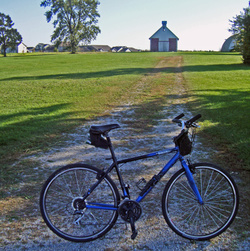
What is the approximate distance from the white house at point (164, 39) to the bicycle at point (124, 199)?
8257cm

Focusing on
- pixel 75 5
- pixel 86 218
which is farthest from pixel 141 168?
pixel 75 5

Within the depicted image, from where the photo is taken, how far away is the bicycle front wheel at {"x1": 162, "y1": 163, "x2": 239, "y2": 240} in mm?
3566

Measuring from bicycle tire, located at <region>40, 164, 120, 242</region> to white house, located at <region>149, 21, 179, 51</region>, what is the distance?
271 ft

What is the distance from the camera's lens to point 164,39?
3270 inches

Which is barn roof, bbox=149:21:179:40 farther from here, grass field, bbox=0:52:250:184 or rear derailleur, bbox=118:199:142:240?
rear derailleur, bbox=118:199:142:240

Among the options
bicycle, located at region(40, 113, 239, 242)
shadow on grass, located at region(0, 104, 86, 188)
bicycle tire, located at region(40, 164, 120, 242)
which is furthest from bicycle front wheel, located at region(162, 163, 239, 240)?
A: shadow on grass, located at region(0, 104, 86, 188)

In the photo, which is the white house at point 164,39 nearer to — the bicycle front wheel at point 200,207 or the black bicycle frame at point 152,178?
the bicycle front wheel at point 200,207

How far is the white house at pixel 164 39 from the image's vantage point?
272ft

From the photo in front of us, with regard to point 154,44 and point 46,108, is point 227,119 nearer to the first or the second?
point 46,108

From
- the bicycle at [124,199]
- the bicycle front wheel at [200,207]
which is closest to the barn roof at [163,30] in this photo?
the bicycle front wheel at [200,207]

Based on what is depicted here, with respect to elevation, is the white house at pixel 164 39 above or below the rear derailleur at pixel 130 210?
above

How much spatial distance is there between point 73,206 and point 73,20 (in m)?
74.8

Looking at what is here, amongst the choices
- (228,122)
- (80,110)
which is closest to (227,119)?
(228,122)

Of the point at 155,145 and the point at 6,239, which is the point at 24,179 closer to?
the point at 6,239
